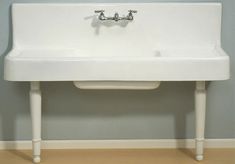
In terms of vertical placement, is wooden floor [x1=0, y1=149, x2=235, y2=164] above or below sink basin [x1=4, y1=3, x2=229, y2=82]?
below

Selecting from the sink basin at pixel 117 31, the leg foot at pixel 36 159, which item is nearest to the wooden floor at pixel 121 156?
the leg foot at pixel 36 159

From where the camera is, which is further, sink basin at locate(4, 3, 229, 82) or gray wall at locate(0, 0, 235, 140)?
gray wall at locate(0, 0, 235, 140)

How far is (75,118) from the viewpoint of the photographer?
108 inches

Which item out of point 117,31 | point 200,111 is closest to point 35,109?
point 117,31

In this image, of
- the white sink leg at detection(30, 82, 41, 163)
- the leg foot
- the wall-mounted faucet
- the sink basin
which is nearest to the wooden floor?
the leg foot

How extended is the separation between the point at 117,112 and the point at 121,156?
28 cm

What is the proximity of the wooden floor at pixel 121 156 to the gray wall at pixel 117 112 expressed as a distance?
97mm

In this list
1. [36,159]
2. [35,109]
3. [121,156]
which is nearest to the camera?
[35,109]

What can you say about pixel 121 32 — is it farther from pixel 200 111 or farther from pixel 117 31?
pixel 200 111

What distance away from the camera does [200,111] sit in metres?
2.46

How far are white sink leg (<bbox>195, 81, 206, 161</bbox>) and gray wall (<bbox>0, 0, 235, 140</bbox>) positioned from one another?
231mm

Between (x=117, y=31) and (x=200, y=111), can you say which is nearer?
(x=200, y=111)

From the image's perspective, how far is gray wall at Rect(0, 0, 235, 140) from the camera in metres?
2.70

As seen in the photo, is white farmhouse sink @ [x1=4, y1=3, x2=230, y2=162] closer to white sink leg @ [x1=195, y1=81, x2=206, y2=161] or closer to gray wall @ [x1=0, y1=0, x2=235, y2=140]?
white sink leg @ [x1=195, y1=81, x2=206, y2=161]
